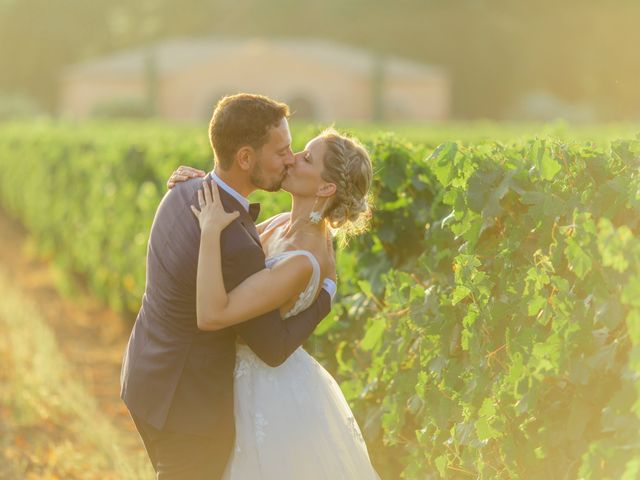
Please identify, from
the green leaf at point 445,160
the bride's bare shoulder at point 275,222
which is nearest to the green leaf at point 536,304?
the green leaf at point 445,160

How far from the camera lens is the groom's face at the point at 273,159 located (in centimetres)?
349

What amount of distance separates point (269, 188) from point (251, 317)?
45 centimetres

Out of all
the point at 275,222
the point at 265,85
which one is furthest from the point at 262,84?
the point at 275,222

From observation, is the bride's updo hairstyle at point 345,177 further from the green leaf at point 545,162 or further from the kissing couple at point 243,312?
the green leaf at point 545,162

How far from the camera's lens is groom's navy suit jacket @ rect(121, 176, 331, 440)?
344cm

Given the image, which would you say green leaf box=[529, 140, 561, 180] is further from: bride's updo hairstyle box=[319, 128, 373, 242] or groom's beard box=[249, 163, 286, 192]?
groom's beard box=[249, 163, 286, 192]

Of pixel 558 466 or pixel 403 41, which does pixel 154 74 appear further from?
pixel 558 466

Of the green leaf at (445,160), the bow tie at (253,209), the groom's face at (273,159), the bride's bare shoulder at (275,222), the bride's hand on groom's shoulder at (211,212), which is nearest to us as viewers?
the bride's hand on groom's shoulder at (211,212)

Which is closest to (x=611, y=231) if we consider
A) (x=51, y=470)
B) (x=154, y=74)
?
(x=51, y=470)

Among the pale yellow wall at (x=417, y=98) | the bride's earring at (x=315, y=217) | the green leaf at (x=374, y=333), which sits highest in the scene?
the bride's earring at (x=315, y=217)

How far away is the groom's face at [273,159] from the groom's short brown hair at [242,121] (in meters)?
0.02

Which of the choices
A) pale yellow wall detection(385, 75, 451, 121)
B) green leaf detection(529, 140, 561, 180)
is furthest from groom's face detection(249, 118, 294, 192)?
pale yellow wall detection(385, 75, 451, 121)

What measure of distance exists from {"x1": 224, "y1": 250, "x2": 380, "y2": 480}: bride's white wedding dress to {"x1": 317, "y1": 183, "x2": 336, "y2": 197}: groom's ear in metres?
0.21

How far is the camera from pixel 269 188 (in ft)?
11.8
